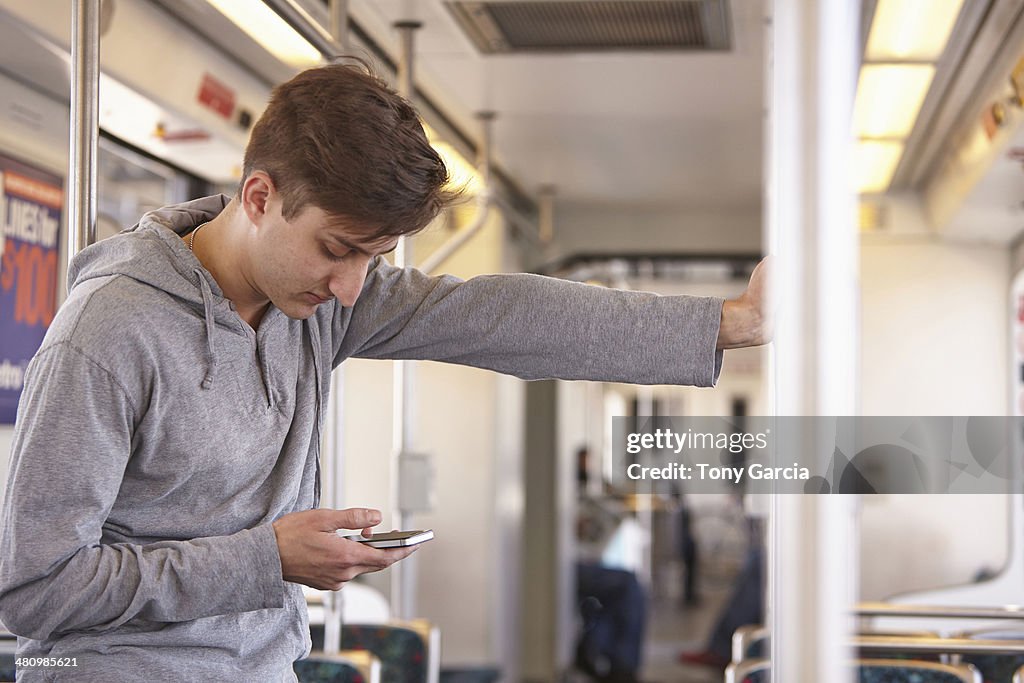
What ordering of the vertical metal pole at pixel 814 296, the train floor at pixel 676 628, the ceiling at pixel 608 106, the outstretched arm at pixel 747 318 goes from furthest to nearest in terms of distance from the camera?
the train floor at pixel 676 628, the ceiling at pixel 608 106, the outstretched arm at pixel 747 318, the vertical metal pole at pixel 814 296

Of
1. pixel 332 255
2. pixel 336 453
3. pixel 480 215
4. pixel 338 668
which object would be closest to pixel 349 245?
pixel 332 255

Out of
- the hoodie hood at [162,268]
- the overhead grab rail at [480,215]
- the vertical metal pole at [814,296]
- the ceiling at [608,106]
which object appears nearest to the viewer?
the vertical metal pole at [814,296]

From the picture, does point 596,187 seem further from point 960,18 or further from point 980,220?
point 960,18

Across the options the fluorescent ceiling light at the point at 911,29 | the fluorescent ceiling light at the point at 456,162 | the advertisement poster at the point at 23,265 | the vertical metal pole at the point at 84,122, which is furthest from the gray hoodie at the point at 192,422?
the fluorescent ceiling light at the point at 456,162

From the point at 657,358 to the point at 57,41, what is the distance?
1.91m

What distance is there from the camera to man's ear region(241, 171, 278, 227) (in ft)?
4.21

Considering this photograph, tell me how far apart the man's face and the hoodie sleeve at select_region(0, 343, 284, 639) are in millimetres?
222

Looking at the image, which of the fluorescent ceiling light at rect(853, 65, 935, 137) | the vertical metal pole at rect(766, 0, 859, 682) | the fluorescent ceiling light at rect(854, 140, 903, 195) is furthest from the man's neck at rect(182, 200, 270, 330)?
the fluorescent ceiling light at rect(854, 140, 903, 195)

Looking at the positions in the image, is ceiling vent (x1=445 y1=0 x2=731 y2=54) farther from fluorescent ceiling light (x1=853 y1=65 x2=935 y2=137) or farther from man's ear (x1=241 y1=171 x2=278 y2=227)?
man's ear (x1=241 y1=171 x2=278 y2=227)

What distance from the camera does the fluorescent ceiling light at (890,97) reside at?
135 inches

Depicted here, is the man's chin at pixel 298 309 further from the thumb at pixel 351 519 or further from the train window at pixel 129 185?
the train window at pixel 129 185

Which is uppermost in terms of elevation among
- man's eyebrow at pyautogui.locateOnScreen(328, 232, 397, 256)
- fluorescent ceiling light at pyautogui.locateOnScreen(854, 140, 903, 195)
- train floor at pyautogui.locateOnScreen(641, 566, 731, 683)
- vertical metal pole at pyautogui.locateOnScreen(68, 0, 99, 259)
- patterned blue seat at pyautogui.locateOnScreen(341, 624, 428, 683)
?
fluorescent ceiling light at pyautogui.locateOnScreen(854, 140, 903, 195)

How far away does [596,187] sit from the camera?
6145 millimetres

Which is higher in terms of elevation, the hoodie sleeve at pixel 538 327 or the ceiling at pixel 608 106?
the ceiling at pixel 608 106
